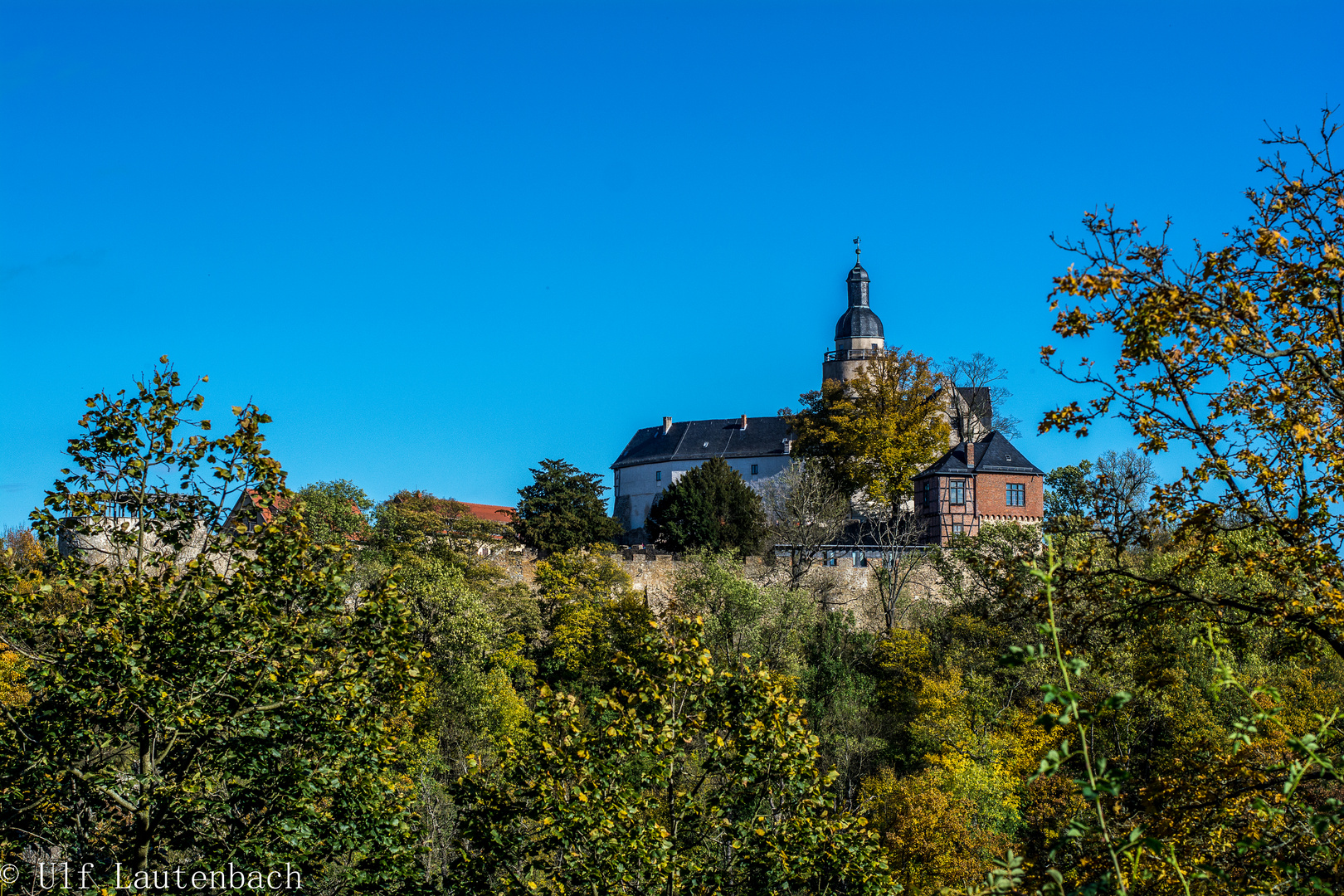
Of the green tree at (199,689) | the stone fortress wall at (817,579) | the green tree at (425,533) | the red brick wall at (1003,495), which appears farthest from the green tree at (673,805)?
the red brick wall at (1003,495)

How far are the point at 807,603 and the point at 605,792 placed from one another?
29.3 m

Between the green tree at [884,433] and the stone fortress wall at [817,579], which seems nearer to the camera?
the stone fortress wall at [817,579]

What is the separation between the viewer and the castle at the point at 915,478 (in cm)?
4962

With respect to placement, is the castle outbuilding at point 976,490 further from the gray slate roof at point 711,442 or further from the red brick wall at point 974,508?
the gray slate roof at point 711,442

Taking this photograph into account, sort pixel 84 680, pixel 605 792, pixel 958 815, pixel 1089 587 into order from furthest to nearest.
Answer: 1. pixel 958 815
2. pixel 605 792
3. pixel 84 680
4. pixel 1089 587

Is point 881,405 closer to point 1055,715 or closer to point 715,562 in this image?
point 715,562

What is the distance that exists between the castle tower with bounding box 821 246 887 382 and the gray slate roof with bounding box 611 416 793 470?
4045mm

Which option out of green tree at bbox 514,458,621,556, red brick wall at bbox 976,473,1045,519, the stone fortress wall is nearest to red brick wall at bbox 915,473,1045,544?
red brick wall at bbox 976,473,1045,519

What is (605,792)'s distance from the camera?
9.60 m

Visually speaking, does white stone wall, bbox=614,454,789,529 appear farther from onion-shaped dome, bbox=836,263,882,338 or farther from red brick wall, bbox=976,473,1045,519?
red brick wall, bbox=976,473,1045,519

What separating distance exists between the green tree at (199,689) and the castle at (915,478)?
41540mm

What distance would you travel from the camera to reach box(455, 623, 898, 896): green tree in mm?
9312

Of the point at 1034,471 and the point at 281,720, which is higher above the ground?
the point at 1034,471

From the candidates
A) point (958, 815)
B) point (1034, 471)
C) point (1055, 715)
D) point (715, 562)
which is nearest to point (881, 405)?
point (1034, 471)
